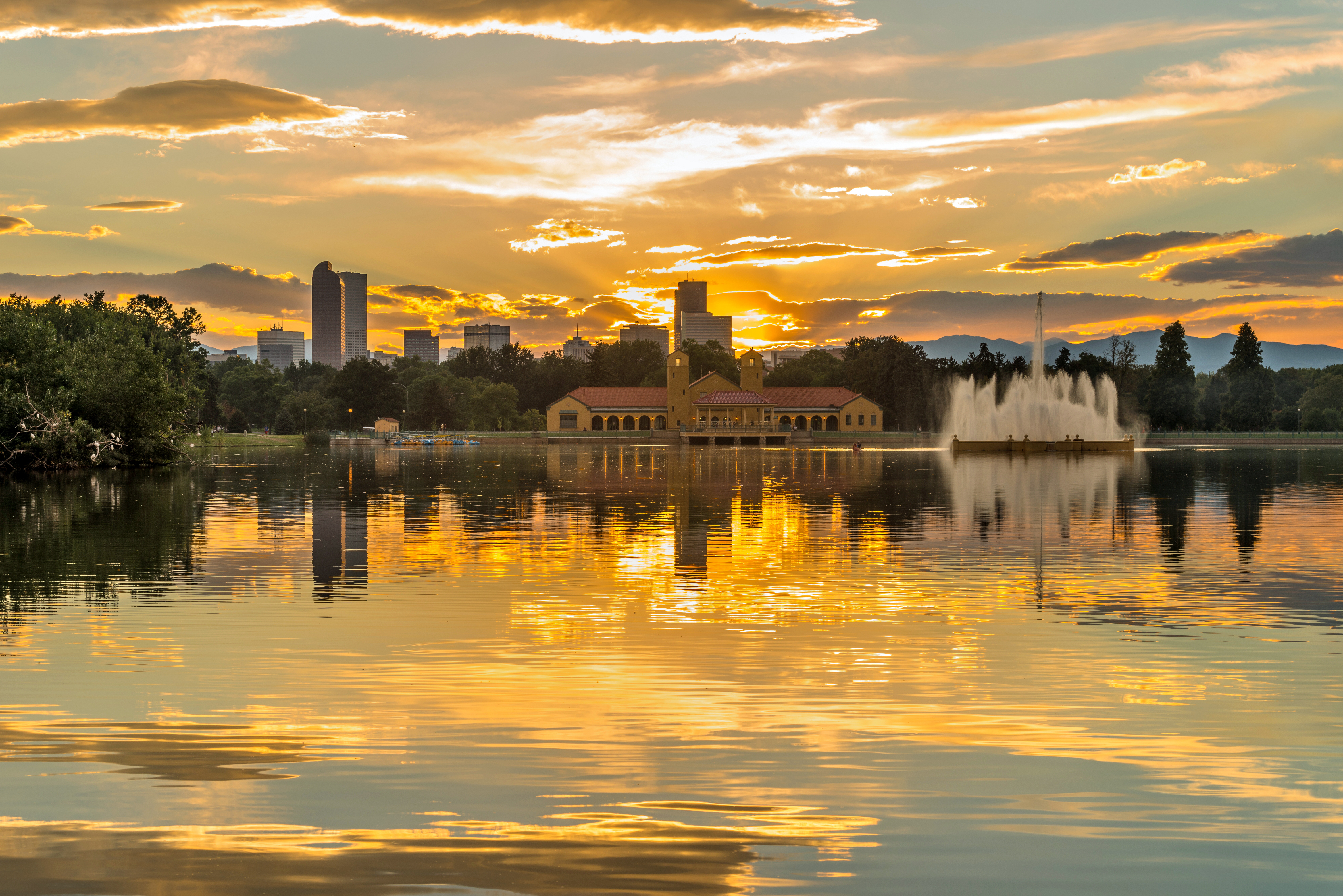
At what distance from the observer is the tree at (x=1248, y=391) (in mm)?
144000

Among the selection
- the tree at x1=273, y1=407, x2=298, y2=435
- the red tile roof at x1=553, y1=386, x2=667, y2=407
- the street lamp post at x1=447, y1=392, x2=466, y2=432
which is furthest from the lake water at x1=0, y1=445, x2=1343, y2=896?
the street lamp post at x1=447, y1=392, x2=466, y2=432

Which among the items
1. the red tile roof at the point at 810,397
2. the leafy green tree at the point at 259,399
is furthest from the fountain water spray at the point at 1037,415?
the leafy green tree at the point at 259,399

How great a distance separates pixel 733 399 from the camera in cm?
16525

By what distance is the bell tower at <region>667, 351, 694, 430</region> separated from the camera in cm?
17050

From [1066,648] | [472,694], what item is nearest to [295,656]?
[472,694]

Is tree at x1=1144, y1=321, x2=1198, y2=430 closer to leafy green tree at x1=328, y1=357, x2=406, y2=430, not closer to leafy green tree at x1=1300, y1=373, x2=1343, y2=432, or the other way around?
leafy green tree at x1=1300, y1=373, x2=1343, y2=432

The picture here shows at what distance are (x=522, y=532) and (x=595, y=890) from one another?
22.5m

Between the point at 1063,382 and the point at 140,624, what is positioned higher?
the point at 1063,382

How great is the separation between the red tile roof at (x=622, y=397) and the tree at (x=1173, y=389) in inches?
2847

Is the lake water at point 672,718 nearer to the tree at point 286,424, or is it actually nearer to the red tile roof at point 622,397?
the red tile roof at point 622,397

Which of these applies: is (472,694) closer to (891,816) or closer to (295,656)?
(295,656)

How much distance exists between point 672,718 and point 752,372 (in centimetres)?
16495

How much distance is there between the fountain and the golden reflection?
8512 cm

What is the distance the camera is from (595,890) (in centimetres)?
632
